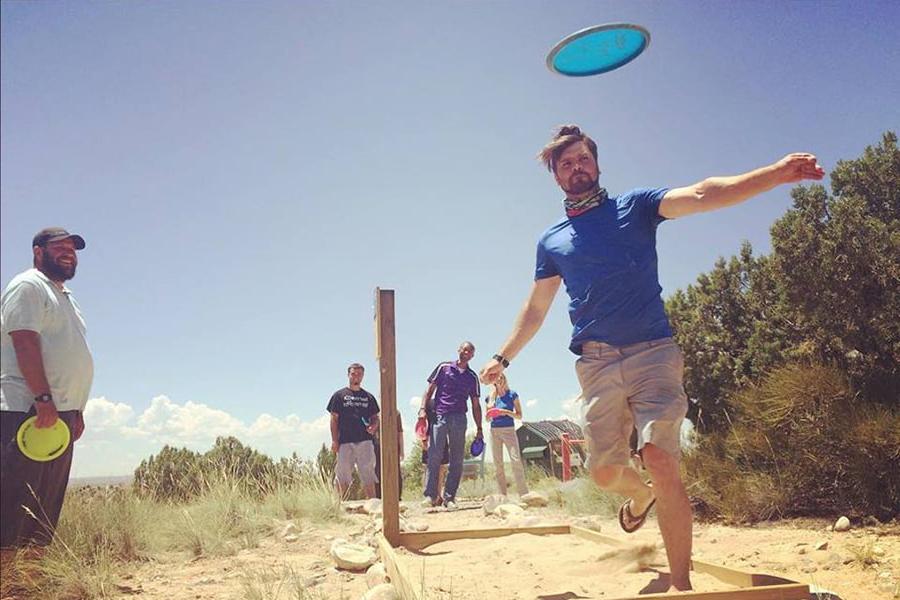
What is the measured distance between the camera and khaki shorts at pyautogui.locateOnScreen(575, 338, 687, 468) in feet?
10.4

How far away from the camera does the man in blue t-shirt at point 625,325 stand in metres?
3.08

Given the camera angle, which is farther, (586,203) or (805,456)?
(805,456)

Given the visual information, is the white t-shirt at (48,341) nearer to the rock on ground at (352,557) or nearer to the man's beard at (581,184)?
the rock on ground at (352,557)

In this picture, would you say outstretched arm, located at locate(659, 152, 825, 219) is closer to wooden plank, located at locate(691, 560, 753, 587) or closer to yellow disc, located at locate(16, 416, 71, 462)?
wooden plank, located at locate(691, 560, 753, 587)

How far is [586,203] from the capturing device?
3.63 metres

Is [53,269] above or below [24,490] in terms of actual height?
above

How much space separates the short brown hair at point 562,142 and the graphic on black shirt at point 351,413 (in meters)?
6.06

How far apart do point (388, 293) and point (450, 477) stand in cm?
414

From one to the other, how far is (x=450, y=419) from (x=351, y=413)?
1.51 m

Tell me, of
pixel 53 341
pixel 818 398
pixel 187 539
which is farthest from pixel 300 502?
pixel 818 398

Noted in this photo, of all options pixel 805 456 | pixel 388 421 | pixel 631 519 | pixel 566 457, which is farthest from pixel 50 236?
Answer: pixel 566 457

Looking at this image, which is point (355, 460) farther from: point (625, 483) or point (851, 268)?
point (851, 268)

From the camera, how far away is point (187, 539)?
5.46 metres

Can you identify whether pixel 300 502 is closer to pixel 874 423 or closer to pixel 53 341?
pixel 53 341
